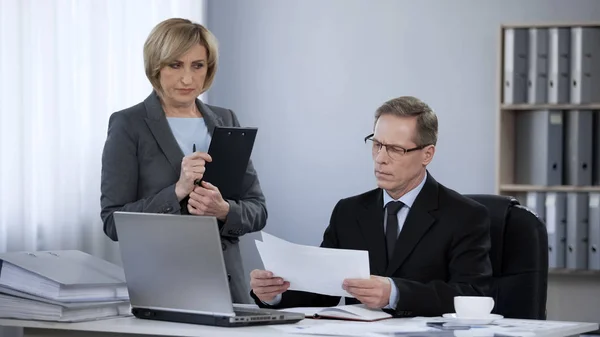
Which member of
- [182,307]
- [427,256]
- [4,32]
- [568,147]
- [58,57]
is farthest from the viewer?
[568,147]

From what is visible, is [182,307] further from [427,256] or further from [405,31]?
[405,31]

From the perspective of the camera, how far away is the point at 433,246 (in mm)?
2580

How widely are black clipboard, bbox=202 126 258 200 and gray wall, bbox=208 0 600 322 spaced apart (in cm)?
223

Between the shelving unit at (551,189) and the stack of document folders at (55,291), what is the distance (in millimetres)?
2516

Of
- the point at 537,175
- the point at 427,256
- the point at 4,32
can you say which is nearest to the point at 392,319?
the point at 427,256

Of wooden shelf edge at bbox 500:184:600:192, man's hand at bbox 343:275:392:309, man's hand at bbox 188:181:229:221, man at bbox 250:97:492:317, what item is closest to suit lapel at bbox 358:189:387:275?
man at bbox 250:97:492:317

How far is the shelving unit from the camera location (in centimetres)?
452

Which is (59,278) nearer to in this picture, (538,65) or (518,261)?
(518,261)

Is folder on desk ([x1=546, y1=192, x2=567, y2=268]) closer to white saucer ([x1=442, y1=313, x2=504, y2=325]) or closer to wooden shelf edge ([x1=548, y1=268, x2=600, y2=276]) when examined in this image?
wooden shelf edge ([x1=548, y1=268, x2=600, y2=276])

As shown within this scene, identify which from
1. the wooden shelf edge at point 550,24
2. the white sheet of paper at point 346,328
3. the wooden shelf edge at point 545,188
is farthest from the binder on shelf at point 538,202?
the white sheet of paper at point 346,328

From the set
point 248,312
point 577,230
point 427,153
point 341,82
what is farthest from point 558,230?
point 248,312

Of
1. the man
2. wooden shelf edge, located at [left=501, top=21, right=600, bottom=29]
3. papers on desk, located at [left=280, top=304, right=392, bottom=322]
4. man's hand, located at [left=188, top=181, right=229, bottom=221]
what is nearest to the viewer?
papers on desk, located at [left=280, top=304, right=392, bottom=322]

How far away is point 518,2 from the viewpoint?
480 cm

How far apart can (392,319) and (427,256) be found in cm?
27
